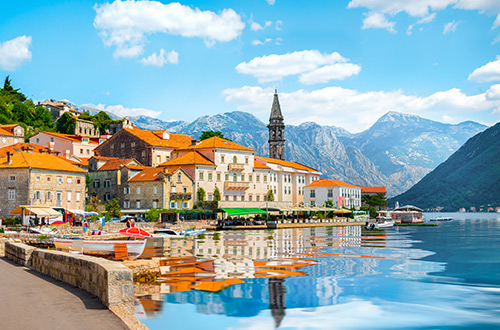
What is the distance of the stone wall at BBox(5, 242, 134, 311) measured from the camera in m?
11.7

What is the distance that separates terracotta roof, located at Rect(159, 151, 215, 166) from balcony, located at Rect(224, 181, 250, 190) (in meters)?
5.01

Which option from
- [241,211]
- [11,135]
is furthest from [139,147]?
[11,135]

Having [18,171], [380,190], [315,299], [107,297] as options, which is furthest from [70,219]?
[380,190]

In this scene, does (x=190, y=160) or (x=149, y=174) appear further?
(x=190, y=160)

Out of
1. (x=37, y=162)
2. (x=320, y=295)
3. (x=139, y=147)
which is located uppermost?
(x=139, y=147)

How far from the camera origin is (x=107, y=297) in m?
11.7

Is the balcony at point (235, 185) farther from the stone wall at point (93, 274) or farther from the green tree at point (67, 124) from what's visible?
the stone wall at point (93, 274)

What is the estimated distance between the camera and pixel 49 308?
39.2 ft

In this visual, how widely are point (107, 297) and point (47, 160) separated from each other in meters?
65.0

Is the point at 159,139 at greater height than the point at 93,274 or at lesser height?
greater

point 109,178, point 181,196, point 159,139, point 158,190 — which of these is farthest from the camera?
point 159,139

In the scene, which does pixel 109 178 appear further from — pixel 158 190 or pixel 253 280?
pixel 253 280

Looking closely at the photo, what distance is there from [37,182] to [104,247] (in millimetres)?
41455

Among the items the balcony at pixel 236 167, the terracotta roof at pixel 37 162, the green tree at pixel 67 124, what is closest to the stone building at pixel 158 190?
the terracotta roof at pixel 37 162
